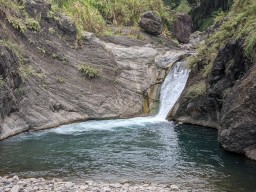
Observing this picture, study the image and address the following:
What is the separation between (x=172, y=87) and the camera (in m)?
28.2

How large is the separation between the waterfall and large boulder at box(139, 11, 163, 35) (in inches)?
326

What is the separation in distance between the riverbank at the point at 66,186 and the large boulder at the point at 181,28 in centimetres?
3058

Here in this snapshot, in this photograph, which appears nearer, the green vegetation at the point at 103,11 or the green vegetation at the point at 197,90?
the green vegetation at the point at 197,90

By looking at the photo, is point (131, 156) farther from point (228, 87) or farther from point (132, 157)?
point (228, 87)

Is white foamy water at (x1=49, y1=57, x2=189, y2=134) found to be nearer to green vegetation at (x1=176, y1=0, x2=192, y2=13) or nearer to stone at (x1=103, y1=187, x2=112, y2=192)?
stone at (x1=103, y1=187, x2=112, y2=192)

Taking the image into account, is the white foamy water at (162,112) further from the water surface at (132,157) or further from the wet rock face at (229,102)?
the wet rock face at (229,102)

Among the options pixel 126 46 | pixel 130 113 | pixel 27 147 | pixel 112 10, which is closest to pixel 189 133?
pixel 130 113

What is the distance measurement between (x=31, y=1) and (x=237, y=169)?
20.8 m

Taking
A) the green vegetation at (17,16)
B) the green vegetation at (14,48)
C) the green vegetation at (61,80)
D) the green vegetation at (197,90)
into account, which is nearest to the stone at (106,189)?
the green vegetation at (197,90)

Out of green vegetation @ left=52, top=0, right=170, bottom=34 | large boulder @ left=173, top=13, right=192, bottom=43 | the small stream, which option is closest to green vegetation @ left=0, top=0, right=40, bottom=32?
green vegetation @ left=52, top=0, right=170, bottom=34

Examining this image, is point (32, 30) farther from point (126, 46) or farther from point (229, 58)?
point (229, 58)

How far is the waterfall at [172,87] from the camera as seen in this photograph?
2695 centimetres

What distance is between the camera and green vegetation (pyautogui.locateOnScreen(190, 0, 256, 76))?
1752cm

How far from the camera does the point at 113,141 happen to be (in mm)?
19344
